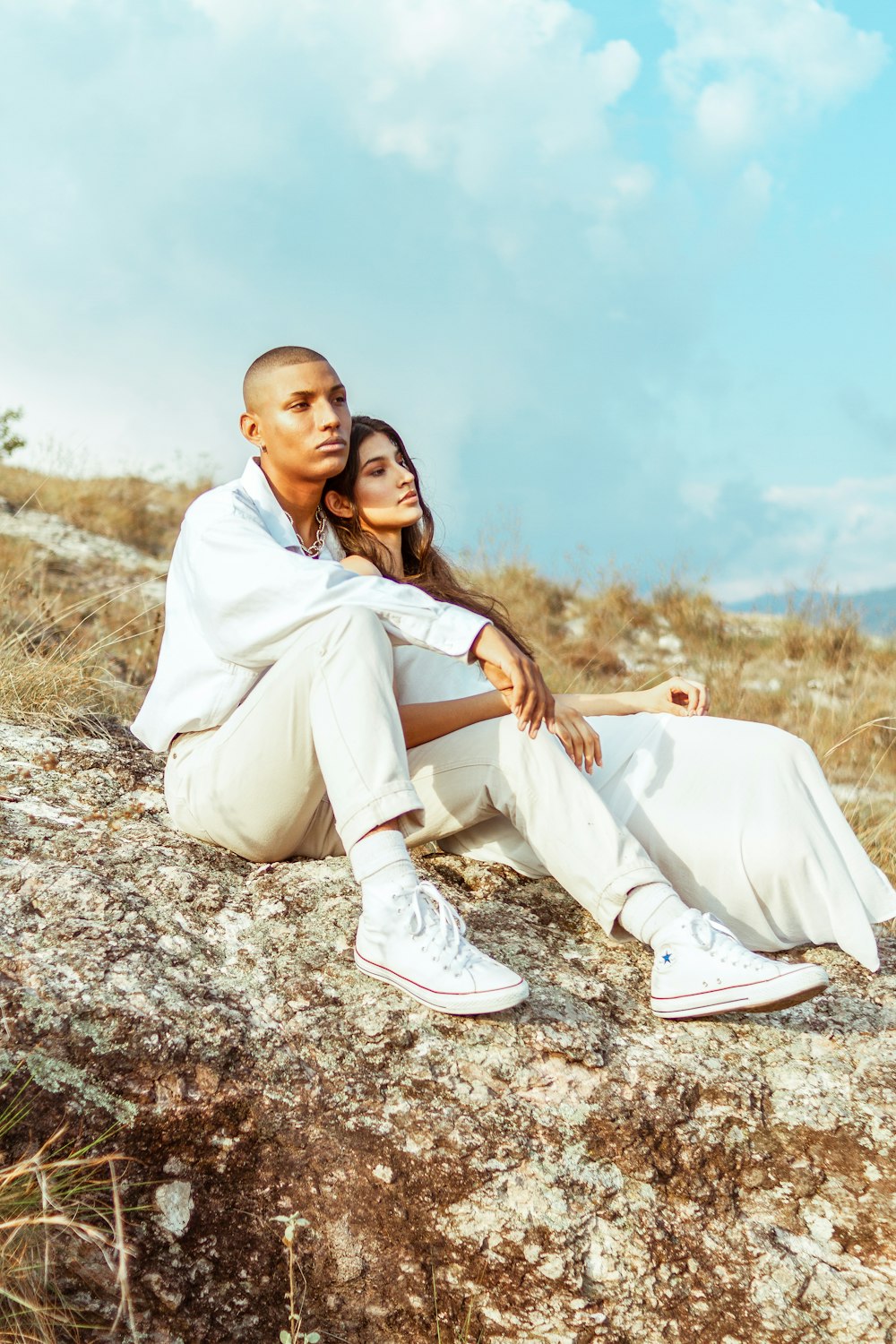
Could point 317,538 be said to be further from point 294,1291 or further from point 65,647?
point 65,647

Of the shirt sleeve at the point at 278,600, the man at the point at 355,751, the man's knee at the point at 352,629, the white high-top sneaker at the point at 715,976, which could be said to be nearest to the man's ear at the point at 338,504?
the man at the point at 355,751

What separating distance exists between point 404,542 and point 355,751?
124 cm

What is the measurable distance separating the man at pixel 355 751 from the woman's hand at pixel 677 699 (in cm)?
58

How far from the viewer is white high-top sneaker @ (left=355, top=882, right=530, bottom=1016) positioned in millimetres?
2094

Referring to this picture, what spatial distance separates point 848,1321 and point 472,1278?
2.05ft

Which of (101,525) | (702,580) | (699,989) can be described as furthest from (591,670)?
(699,989)

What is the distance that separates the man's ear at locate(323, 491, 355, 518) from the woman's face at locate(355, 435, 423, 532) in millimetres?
28

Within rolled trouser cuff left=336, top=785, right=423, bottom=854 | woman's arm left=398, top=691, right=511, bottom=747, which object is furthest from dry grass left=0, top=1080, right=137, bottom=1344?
woman's arm left=398, top=691, right=511, bottom=747

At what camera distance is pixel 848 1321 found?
1793mm

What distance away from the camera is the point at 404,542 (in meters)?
3.33

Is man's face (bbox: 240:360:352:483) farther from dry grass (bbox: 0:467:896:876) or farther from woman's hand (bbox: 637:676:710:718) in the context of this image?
dry grass (bbox: 0:467:896:876)

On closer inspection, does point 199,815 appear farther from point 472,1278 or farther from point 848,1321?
point 848,1321

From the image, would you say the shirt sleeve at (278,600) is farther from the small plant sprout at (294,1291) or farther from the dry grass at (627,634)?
the dry grass at (627,634)

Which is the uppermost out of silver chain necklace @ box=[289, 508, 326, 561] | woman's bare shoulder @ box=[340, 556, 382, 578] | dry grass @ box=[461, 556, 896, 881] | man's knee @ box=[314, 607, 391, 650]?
silver chain necklace @ box=[289, 508, 326, 561]
